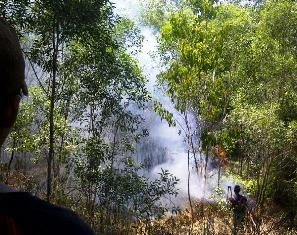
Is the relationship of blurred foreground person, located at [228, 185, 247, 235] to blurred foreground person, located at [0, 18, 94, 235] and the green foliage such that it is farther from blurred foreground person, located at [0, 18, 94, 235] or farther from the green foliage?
blurred foreground person, located at [0, 18, 94, 235]

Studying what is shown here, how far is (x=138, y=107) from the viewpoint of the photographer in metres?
10.4

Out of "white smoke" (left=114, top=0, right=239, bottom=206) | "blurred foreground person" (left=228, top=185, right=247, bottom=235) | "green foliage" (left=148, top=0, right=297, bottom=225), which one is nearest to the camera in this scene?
"blurred foreground person" (left=228, top=185, right=247, bottom=235)

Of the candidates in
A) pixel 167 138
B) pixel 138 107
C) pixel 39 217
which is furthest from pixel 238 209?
pixel 167 138

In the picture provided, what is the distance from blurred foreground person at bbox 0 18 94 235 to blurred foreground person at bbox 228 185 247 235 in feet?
27.7

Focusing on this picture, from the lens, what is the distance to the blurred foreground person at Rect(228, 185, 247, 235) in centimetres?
884

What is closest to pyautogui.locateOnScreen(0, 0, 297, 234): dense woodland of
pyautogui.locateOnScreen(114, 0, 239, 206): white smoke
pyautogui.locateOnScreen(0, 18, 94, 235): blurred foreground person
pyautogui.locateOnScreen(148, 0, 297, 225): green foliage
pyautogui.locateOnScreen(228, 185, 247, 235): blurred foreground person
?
pyautogui.locateOnScreen(148, 0, 297, 225): green foliage

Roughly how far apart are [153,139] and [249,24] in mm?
9624

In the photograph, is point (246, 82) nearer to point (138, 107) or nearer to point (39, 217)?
point (138, 107)

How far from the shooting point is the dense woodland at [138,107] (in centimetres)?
689

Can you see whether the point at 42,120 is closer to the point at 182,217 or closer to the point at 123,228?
the point at 123,228

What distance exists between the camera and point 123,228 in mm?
8320

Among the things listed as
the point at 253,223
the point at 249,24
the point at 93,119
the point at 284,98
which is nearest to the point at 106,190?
the point at 93,119

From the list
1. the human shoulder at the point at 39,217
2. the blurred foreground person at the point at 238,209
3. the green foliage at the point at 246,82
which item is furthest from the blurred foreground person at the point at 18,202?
the green foliage at the point at 246,82

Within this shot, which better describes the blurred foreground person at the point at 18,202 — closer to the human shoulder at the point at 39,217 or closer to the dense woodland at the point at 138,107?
the human shoulder at the point at 39,217
